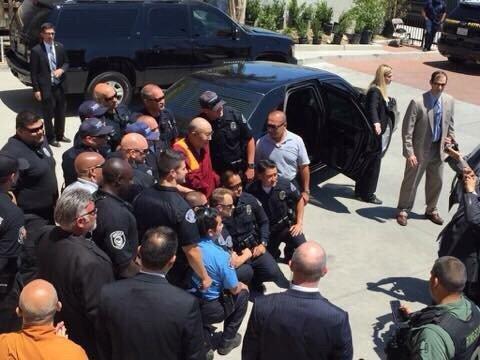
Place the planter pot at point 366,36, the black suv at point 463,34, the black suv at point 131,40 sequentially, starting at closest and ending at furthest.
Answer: the black suv at point 131,40, the black suv at point 463,34, the planter pot at point 366,36

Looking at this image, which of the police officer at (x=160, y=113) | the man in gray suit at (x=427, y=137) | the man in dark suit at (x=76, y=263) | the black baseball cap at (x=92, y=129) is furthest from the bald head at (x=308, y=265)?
the man in gray suit at (x=427, y=137)

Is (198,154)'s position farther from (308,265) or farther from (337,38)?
(337,38)

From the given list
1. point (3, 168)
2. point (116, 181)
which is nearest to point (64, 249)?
point (116, 181)

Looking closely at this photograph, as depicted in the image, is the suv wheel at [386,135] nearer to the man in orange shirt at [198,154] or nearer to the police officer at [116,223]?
the man in orange shirt at [198,154]

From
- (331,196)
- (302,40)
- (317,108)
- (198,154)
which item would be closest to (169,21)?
(317,108)

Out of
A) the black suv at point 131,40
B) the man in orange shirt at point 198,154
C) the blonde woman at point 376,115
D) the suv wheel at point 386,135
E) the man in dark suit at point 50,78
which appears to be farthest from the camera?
the black suv at point 131,40

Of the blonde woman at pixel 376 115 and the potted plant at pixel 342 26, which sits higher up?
the potted plant at pixel 342 26

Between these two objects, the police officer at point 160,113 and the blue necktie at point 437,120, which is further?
the blue necktie at point 437,120

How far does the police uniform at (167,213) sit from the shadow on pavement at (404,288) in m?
2.40

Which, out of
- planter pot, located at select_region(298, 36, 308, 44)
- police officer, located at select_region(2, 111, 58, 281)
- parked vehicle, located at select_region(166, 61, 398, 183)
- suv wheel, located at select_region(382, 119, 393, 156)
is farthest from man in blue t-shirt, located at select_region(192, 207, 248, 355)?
planter pot, located at select_region(298, 36, 308, 44)

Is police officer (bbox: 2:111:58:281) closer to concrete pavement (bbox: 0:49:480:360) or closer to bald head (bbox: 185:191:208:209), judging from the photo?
bald head (bbox: 185:191:208:209)

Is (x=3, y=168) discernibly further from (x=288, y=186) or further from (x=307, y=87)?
(x=307, y=87)

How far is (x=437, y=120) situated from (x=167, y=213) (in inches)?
151

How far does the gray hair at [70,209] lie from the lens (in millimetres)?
3592
